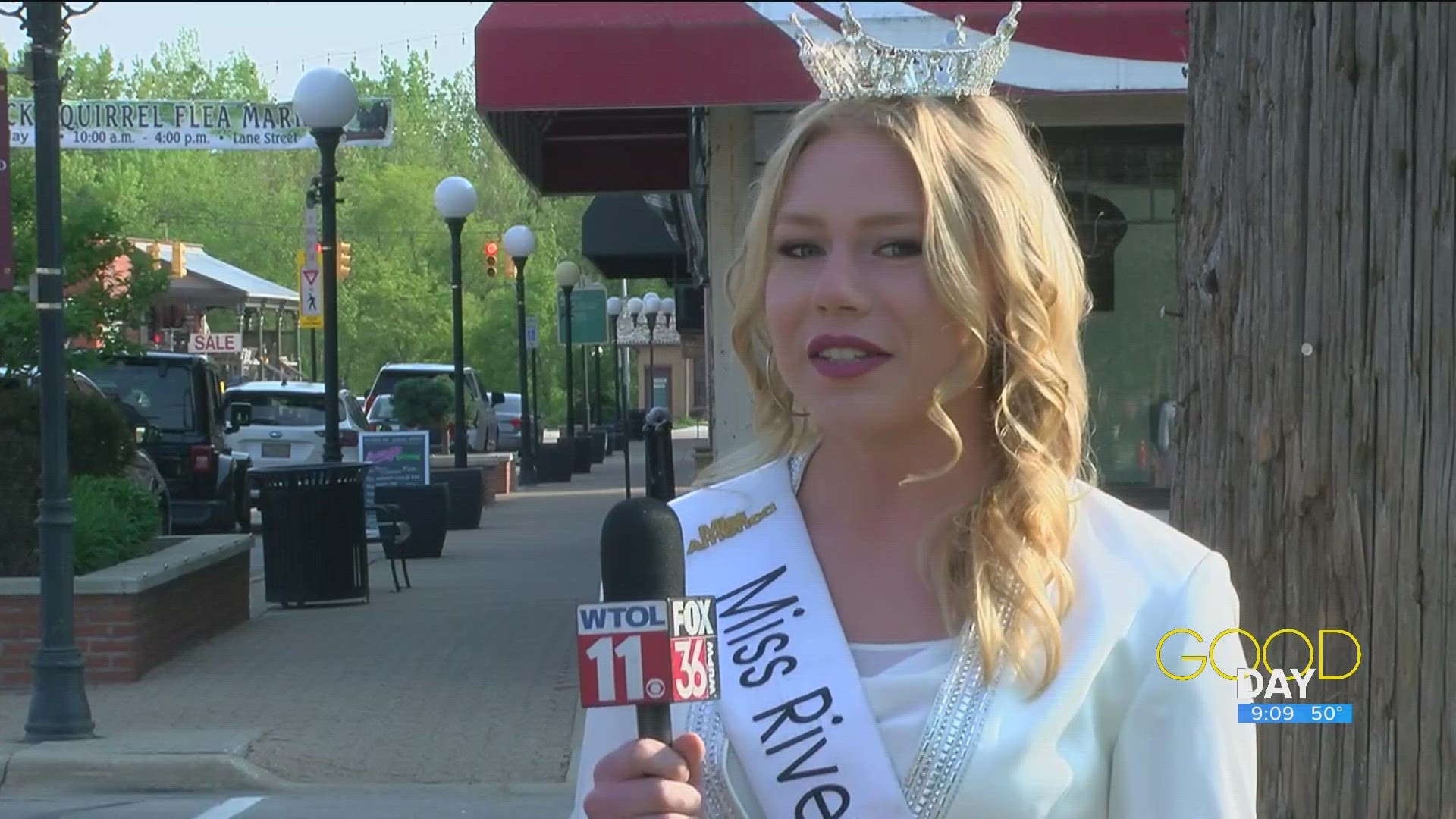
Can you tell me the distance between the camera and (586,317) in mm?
33812

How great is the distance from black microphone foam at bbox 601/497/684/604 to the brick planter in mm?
8940

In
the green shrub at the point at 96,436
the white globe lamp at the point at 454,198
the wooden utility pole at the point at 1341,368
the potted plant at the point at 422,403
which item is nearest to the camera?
the wooden utility pole at the point at 1341,368

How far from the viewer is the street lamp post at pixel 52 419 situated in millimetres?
9141

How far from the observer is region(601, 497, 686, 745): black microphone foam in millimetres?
1798

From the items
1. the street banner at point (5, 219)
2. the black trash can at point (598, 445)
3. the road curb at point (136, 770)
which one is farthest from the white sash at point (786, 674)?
the black trash can at point (598, 445)

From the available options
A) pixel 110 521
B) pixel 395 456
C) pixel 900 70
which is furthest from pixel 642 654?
pixel 395 456

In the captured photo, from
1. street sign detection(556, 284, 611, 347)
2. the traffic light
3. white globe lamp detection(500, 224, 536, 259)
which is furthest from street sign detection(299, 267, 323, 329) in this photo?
the traffic light

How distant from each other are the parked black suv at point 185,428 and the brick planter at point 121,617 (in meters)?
7.47

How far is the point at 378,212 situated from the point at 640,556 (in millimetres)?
46636

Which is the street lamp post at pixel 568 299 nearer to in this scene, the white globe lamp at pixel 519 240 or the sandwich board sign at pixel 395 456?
the white globe lamp at pixel 519 240

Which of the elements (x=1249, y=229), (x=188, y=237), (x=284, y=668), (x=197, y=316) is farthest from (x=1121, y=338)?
(x=188, y=237)

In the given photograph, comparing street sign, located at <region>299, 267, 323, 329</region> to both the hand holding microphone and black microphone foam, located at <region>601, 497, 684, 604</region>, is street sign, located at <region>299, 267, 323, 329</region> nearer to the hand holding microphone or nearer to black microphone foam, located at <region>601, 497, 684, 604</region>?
black microphone foam, located at <region>601, 497, 684, 604</region>

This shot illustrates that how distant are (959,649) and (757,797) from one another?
266 mm

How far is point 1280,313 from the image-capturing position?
126 inches
